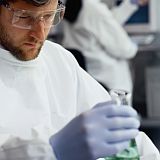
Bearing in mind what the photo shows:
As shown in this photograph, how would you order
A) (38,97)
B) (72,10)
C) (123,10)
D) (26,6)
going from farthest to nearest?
(123,10)
(72,10)
(38,97)
(26,6)

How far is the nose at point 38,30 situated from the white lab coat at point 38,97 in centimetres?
8

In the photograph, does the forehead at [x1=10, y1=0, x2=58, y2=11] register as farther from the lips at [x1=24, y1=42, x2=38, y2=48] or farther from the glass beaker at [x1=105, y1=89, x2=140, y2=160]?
the glass beaker at [x1=105, y1=89, x2=140, y2=160]

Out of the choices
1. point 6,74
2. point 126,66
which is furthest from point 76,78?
point 126,66

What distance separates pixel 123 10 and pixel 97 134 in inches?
86.1

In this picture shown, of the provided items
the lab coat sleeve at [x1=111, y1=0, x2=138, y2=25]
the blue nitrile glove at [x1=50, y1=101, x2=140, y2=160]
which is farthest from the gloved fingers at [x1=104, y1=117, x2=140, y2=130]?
the lab coat sleeve at [x1=111, y1=0, x2=138, y2=25]

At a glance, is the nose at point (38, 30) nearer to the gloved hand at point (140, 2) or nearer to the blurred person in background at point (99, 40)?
the blurred person in background at point (99, 40)

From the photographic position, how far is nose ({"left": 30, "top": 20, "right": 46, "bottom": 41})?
110 centimetres

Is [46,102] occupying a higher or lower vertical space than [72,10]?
higher

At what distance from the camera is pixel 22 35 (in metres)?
1.11

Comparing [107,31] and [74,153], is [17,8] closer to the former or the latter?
[74,153]

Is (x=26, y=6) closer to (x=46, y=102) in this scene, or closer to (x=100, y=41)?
(x=46, y=102)

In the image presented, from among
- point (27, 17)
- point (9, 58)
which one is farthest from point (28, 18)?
point (9, 58)

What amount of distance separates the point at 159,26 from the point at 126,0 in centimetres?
30

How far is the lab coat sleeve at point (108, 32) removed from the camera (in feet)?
8.94
